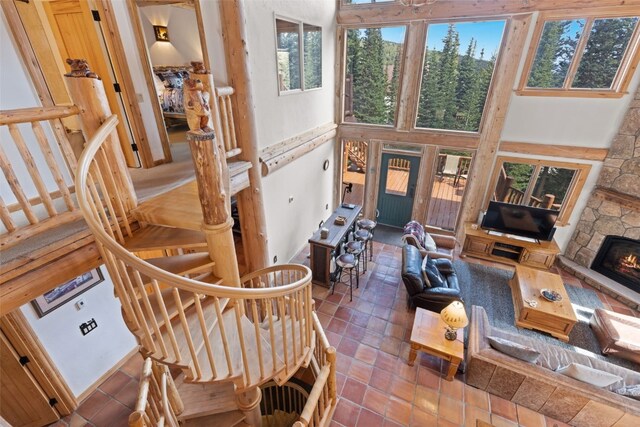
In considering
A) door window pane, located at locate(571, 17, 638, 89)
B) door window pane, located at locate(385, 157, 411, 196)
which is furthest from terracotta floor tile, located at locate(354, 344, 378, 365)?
door window pane, located at locate(571, 17, 638, 89)

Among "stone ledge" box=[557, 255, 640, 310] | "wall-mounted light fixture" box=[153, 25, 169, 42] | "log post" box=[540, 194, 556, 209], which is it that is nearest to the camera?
"stone ledge" box=[557, 255, 640, 310]

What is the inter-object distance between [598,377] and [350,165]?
723 centimetres

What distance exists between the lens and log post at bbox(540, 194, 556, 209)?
6020mm

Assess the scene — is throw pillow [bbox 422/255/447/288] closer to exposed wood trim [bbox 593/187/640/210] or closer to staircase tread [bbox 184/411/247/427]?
staircase tread [bbox 184/411/247/427]

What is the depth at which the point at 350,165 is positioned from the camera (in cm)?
A: 926

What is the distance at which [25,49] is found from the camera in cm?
265

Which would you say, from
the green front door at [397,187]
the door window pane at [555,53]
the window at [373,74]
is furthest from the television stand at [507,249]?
the window at [373,74]

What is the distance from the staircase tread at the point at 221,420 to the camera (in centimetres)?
331

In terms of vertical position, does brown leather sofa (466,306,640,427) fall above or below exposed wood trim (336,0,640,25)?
below

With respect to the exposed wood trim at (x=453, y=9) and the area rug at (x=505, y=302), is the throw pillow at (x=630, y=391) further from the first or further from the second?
the exposed wood trim at (x=453, y=9)

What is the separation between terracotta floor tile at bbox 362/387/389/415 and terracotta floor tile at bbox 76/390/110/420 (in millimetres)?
3210

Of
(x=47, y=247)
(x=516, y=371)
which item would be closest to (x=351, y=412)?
(x=516, y=371)

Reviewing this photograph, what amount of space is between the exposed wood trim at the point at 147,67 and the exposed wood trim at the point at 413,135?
425 centimetres

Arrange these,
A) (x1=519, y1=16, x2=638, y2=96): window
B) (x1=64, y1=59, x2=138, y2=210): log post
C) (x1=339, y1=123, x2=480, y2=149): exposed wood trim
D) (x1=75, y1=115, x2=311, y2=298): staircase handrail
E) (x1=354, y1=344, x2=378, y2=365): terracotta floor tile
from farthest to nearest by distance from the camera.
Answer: (x1=339, y1=123, x2=480, y2=149): exposed wood trim → (x1=519, y1=16, x2=638, y2=96): window → (x1=354, y1=344, x2=378, y2=365): terracotta floor tile → (x1=64, y1=59, x2=138, y2=210): log post → (x1=75, y1=115, x2=311, y2=298): staircase handrail
